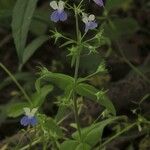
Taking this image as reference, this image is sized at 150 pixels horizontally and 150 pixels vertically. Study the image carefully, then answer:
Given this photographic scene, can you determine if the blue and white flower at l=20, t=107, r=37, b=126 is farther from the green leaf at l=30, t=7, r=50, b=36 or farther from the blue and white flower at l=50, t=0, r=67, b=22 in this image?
the green leaf at l=30, t=7, r=50, b=36

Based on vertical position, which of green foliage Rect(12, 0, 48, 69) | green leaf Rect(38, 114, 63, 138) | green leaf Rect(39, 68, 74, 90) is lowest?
green leaf Rect(38, 114, 63, 138)

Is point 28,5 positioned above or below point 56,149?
above

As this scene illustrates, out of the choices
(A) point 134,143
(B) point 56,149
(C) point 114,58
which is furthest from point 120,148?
(C) point 114,58

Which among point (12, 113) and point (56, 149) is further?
point (12, 113)

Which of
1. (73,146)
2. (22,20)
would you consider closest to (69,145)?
(73,146)

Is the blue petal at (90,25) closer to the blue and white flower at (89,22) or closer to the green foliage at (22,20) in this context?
the blue and white flower at (89,22)

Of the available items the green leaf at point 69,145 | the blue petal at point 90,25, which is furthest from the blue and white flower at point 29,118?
the blue petal at point 90,25

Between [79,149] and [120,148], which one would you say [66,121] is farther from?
[79,149]

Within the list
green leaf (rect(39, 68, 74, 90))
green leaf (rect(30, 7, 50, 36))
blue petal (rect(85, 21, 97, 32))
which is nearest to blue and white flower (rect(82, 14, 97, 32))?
blue petal (rect(85, 21, 97, 32))
